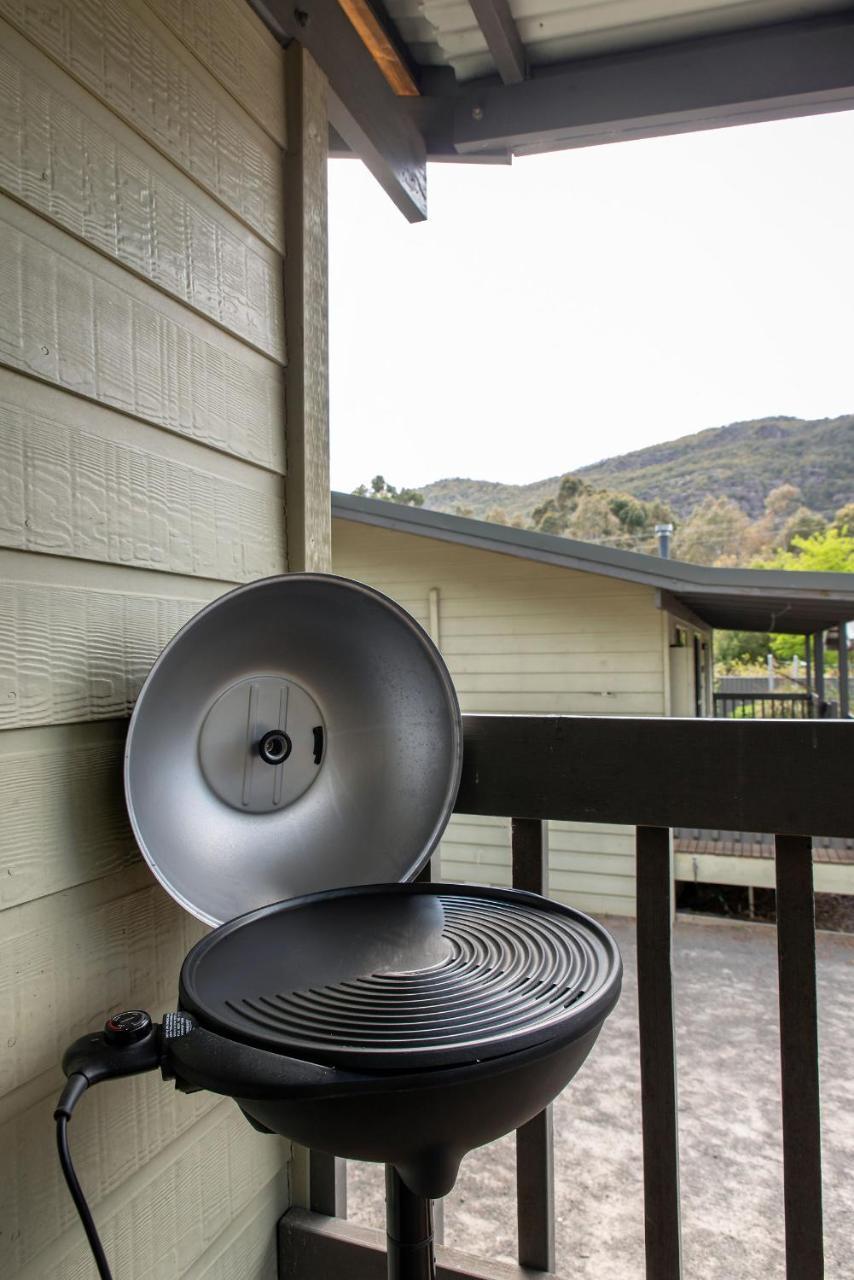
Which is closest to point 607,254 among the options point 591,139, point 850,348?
point 850,348

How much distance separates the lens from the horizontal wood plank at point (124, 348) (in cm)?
90

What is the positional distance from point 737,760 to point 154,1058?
84cm

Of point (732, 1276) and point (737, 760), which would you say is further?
point (732, 1276)

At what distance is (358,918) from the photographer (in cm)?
109

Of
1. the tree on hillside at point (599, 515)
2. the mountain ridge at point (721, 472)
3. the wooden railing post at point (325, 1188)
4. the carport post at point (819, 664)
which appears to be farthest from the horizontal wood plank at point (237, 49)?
the mountain ridge at point (721, 472)

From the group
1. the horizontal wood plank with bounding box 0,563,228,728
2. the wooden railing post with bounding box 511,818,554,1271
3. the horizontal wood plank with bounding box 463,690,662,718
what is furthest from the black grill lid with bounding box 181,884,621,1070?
the horizontal wood plank with bounding box 463,690,662,718

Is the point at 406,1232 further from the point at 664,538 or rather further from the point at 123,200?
the point at 664,538

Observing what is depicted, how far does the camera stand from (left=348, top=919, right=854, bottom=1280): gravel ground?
294 centimetres

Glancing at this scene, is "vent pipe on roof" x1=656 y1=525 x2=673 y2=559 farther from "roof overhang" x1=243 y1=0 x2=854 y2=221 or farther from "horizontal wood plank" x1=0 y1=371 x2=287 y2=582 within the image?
"horizontal wood plank" x1=0 y1=371 x2=287 y2=582

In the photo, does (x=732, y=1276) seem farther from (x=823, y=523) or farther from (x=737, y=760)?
(x=823, y=523)

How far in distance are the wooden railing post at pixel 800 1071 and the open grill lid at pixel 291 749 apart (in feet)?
1.68

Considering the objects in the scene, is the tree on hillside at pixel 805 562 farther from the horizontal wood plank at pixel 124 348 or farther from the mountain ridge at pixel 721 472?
the horizontal wood plank at pixel 124 348

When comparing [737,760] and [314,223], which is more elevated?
[314,223]

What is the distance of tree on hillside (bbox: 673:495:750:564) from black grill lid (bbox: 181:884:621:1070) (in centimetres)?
4601
